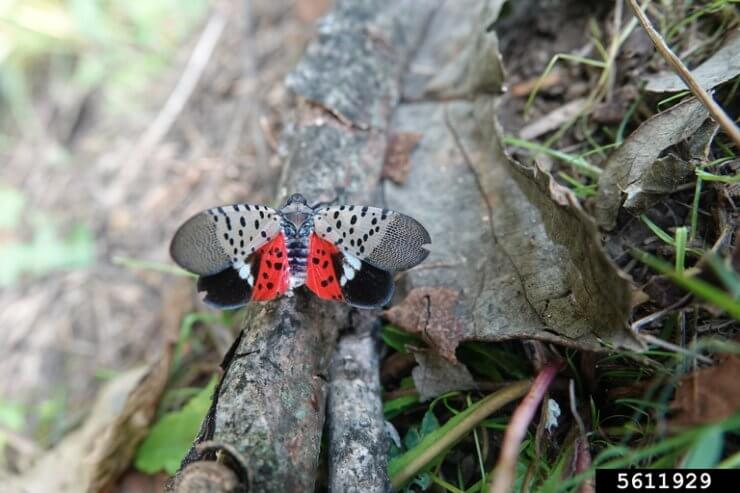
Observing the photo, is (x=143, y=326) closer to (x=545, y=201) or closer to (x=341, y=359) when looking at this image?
(x=341, y=359)

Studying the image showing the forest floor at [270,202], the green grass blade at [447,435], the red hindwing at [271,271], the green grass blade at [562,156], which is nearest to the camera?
the forest floor at [270,202]

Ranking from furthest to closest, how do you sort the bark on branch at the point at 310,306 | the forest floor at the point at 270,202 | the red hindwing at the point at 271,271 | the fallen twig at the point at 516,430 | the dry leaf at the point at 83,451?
the dry leaf at the point at 83,451 < the red hindwing at the point at 271,271 < the forest floor at the point at 270,202 < the bark on branch at the point at 310,306 < the fallen twig at the point at 516,430

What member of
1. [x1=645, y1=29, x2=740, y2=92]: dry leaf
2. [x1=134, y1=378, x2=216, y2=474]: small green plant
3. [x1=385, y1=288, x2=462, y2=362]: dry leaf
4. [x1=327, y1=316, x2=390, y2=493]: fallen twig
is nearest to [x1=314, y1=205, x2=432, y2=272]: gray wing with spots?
[x1=385, y1=288, x2=462, y2=362]: dry leaf

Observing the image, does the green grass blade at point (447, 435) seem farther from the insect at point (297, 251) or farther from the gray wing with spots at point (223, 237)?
the gray wing with spots at point (223, 237)

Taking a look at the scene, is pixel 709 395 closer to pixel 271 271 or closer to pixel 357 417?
pixel 357 417

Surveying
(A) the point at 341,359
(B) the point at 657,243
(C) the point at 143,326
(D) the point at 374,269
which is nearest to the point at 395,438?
(A) the point at 341,359

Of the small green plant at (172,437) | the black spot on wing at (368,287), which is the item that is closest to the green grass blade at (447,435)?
the black spot on wing at (368,287)
